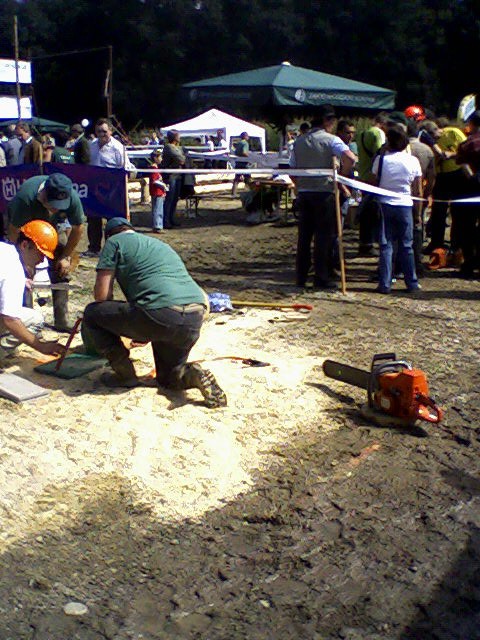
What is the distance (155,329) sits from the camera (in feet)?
20.6

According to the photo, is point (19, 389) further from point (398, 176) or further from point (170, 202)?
point (170, 202)

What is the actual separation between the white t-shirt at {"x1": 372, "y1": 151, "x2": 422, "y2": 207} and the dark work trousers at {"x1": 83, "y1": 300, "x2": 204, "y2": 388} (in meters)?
4.25

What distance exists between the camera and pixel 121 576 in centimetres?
430

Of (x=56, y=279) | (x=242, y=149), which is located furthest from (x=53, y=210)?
(x=242, y=149)

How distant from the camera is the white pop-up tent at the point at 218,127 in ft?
94.7

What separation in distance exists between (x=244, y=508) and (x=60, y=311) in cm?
384

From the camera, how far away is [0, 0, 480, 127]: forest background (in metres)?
49.5

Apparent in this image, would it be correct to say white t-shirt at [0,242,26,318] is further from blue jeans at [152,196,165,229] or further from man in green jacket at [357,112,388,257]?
blue jeans at [152,196,165,229]

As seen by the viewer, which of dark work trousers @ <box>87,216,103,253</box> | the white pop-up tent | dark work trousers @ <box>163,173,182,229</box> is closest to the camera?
dark work trousers @ <box>87,216,103,253</box>

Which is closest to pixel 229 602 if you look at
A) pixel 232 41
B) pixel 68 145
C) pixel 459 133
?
pixel 459 133

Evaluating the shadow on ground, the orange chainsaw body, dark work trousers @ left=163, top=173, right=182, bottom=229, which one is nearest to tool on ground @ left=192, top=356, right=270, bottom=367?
the orange chainsaw body

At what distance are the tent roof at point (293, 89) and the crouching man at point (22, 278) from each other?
11249 millimetres

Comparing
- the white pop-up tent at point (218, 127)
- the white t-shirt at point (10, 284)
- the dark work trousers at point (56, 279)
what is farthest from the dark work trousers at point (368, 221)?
the white pop-up tent at point (218, 127)

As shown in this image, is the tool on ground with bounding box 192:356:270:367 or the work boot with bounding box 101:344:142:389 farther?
the tool on ground with bounding box 192:356:270:367
